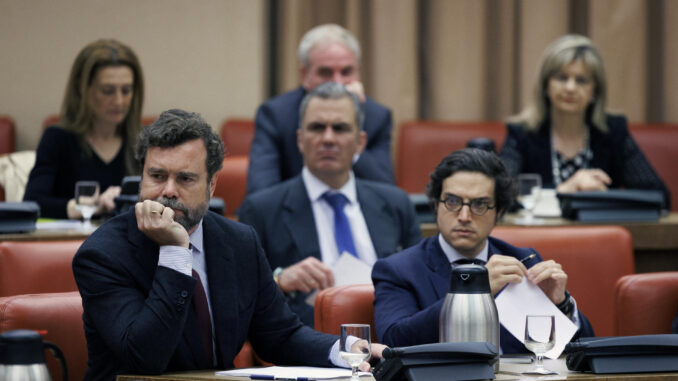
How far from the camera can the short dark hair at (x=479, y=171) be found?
2.99m

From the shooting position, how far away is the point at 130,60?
14.7 feet

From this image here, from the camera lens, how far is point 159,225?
2.29 m

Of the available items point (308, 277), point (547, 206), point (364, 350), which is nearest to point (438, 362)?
point (364, 350)

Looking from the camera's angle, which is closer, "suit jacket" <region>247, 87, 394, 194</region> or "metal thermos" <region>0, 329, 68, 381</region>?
"metal thermos" <region>0, 329, 68, 381</region>

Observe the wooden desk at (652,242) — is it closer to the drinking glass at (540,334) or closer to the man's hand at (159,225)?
the drinking glass at (540,334)

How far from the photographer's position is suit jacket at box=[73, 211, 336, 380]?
2.23m

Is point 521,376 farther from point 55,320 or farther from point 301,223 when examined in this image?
point 301,223

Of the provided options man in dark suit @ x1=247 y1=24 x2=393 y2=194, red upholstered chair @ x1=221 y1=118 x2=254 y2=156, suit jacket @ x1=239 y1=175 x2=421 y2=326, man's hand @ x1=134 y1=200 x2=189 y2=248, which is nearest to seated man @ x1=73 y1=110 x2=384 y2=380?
man's hand @ x1=134 y1=200 x2=189 y2=248

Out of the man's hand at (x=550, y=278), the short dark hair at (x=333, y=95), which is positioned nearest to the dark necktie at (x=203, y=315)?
the man's hand at (x=550, y=278)

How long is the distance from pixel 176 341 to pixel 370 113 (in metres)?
2.57

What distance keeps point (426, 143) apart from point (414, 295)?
2714 mm

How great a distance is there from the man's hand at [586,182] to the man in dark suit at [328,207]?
103 centimetres

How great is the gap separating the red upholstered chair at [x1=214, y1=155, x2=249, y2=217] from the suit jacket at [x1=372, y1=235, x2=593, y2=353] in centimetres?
191

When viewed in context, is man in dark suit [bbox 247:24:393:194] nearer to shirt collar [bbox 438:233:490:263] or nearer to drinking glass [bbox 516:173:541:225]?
drinking glass [bbox 516:173:541:225]
